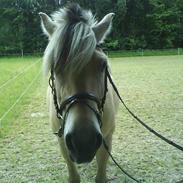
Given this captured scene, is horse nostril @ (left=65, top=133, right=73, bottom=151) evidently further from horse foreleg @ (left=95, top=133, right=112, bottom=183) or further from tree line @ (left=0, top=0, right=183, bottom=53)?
tree line @ (left=0, top=0, right=183, bottom=53)

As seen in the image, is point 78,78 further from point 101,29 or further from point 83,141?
point 101,29

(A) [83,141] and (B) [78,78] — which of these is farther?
(B) [78,78]

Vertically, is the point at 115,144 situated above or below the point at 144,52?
above

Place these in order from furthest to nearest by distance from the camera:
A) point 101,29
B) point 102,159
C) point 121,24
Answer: point 121,24
point 102,159
point 101,29

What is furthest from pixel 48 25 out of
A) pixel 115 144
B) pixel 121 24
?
pixel 121 24

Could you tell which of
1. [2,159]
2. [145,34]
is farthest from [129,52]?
[2,159]

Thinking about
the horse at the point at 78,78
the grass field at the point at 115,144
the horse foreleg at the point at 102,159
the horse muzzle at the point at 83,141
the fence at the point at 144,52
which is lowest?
the fence at the point at 144,52

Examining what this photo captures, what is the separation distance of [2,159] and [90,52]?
→ 3.44 metres

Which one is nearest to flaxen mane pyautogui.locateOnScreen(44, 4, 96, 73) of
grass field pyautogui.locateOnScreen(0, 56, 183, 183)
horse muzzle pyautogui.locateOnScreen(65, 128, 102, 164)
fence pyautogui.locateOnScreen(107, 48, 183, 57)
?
horse muzzle pyautogui.locateOnScreen(65, 128, 102, 164)

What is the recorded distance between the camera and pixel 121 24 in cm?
3781

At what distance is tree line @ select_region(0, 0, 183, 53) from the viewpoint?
118ft

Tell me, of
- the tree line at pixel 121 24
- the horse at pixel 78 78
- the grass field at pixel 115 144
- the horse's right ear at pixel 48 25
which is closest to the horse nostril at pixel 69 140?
the horse at pixel 78 78

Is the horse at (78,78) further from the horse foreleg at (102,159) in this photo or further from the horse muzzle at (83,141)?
the horse foreleg at (102,159)

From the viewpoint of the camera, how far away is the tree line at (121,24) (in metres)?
36.0
